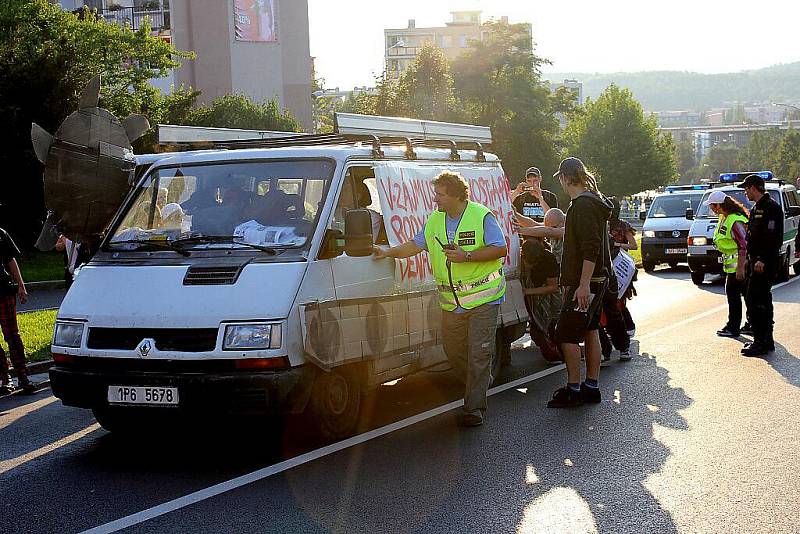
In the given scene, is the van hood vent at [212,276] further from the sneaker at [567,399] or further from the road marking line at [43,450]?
the sneaker at [567,399]

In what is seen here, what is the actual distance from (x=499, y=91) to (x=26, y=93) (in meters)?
39.9

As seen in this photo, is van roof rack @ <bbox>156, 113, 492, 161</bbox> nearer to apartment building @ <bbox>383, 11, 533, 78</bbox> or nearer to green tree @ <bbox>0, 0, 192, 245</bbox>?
green tree @ <bbox>0, 0, 192, 245</bbox>

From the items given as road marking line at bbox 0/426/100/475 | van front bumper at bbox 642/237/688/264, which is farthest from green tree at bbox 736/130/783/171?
road marking line at bbox 0/426/100/475

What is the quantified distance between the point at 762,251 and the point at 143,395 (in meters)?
7.48

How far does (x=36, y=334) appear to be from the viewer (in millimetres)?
14180

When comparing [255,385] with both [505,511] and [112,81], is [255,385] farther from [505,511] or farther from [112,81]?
[112,81]

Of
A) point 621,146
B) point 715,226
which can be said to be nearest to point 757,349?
point 715,226

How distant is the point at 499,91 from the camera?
2697 inches

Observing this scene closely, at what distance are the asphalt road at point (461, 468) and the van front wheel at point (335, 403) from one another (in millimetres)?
212

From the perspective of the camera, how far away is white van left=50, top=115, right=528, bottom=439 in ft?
22.4

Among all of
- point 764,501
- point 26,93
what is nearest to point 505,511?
point 764,501

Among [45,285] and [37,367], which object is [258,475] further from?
[45,285]

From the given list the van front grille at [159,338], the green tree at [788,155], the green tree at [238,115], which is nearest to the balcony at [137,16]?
the green tree at [238,115]

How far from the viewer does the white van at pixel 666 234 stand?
25.7 meters
